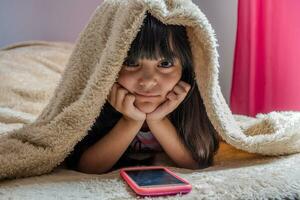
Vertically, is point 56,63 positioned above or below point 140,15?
below

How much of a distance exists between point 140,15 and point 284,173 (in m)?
0.34

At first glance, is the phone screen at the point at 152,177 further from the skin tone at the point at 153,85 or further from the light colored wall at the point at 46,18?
the light colored wall at the point at 46,18

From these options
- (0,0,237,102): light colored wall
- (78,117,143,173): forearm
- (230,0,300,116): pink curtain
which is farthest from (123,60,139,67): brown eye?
(0,0,237,102): light colored wall

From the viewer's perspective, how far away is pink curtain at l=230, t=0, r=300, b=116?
1.17m

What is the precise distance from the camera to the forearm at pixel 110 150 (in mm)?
818

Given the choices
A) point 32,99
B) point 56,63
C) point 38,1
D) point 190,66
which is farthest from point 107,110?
point 38,1

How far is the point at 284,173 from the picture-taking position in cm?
67

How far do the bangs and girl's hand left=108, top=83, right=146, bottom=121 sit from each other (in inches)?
2.2

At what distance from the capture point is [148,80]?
0.75m

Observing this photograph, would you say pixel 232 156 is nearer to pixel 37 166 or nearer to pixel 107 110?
pixel 107 110

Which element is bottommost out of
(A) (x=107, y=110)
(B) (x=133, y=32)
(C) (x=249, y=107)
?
(C) (x=249, y=107)

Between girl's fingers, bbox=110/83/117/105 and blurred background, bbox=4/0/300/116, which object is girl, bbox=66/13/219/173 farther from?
blurred background, bbox=4/0/300/116

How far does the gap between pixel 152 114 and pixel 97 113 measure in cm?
11

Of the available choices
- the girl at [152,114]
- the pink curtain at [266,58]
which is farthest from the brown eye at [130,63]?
the pink curtain at [266,58]
